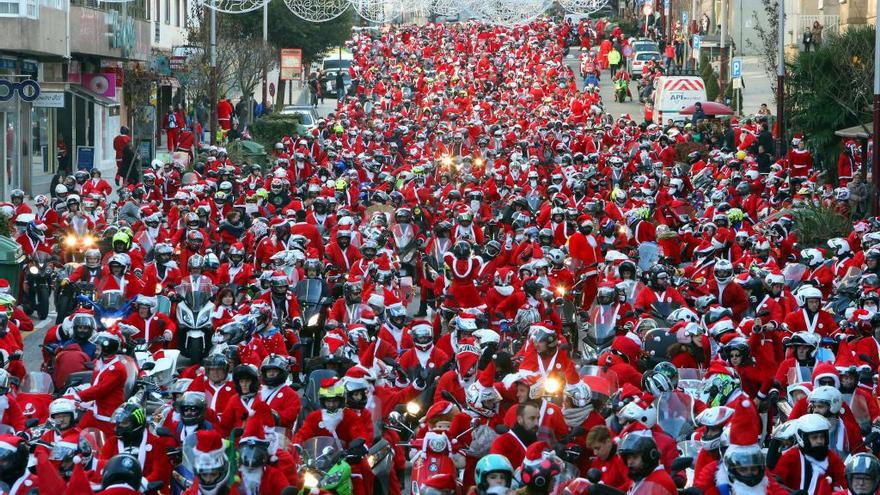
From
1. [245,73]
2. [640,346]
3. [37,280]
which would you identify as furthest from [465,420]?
[245,73]

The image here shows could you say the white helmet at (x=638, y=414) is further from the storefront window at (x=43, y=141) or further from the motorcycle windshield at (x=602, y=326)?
the storefront window at (x=43, y=141)

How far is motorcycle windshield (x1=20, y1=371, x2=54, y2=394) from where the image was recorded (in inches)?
574

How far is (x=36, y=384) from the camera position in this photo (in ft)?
47.9

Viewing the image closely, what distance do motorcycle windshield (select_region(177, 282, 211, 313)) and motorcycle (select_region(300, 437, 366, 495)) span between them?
8388 millimetres

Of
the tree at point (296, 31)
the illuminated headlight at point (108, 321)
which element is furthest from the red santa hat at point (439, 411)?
the tree at point (296, 31)

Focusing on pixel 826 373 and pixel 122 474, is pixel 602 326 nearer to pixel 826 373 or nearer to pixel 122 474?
pixel 826 373

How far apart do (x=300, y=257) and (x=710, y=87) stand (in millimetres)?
37462

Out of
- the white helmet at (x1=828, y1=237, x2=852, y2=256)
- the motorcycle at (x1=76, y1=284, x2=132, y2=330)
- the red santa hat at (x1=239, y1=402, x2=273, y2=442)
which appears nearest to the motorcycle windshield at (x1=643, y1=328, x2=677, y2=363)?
the red santa hat at (x1=239, y1=402, x2=273, y2=442)

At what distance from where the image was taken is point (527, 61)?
71.8m

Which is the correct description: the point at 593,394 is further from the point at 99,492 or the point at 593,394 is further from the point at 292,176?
the point at 292,176

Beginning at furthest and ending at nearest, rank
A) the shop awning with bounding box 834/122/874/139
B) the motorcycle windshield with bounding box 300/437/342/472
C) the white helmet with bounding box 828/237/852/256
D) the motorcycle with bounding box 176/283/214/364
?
1. the shop awning with bounding box 834/122/874/139
2. the white helmet with bounding box 828/237/852/256
3. the motorcycle with bounding box 176/283/214/364
4. the motorcycle windshield with bounding box 300/437/342/472

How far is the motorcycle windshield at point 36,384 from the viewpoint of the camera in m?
14.6

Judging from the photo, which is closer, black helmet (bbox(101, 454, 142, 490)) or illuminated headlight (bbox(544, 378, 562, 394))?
black helmet (bbox(101, 454, 142, 490))

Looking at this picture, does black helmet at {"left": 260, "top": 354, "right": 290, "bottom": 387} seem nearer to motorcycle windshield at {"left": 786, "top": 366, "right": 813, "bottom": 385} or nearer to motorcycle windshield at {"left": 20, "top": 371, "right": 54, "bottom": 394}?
motorcycle windshield at {"left": 20, "top": 371, "right": 54, "bottom": 394}
